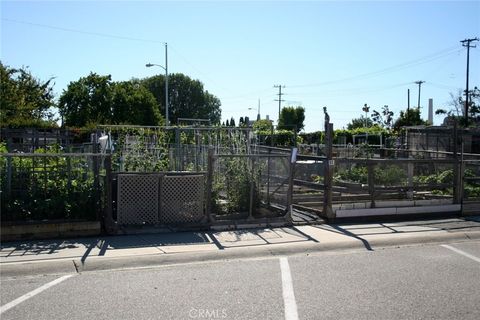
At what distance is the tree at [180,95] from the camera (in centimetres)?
8738

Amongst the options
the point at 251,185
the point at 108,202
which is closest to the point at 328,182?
the point at 251,185

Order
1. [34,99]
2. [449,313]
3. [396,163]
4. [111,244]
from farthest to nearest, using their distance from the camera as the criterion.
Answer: [34,99] → [396,163] → [111,244] → [449,313]

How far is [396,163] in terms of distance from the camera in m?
12.1

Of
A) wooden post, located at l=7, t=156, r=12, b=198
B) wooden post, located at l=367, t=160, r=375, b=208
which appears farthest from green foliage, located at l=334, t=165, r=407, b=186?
wooden post, located at l=7, t=156, r=12, b=198

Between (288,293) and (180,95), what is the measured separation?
277ft

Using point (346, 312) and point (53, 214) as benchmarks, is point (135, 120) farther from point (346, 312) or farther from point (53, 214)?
point (346, 312)

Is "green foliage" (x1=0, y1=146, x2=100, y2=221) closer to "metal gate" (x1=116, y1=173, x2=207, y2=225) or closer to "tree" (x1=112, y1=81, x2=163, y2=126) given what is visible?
"metal gate" (x1=116, y1=173, x2=207, y2=225)

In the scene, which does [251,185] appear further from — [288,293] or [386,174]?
[288,293]

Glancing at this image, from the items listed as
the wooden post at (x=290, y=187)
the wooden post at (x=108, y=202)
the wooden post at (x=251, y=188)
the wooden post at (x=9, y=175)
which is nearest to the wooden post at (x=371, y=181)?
the wooden post at (x=290, y=187)

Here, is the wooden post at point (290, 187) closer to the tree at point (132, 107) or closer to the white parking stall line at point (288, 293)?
the white parking stall line at point (288, 293)

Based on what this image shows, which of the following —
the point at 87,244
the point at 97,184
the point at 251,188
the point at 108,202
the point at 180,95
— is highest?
the point at 180,95

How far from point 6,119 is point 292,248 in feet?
85.1

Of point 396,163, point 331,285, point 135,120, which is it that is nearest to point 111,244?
point 331,285

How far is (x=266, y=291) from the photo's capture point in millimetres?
6223
